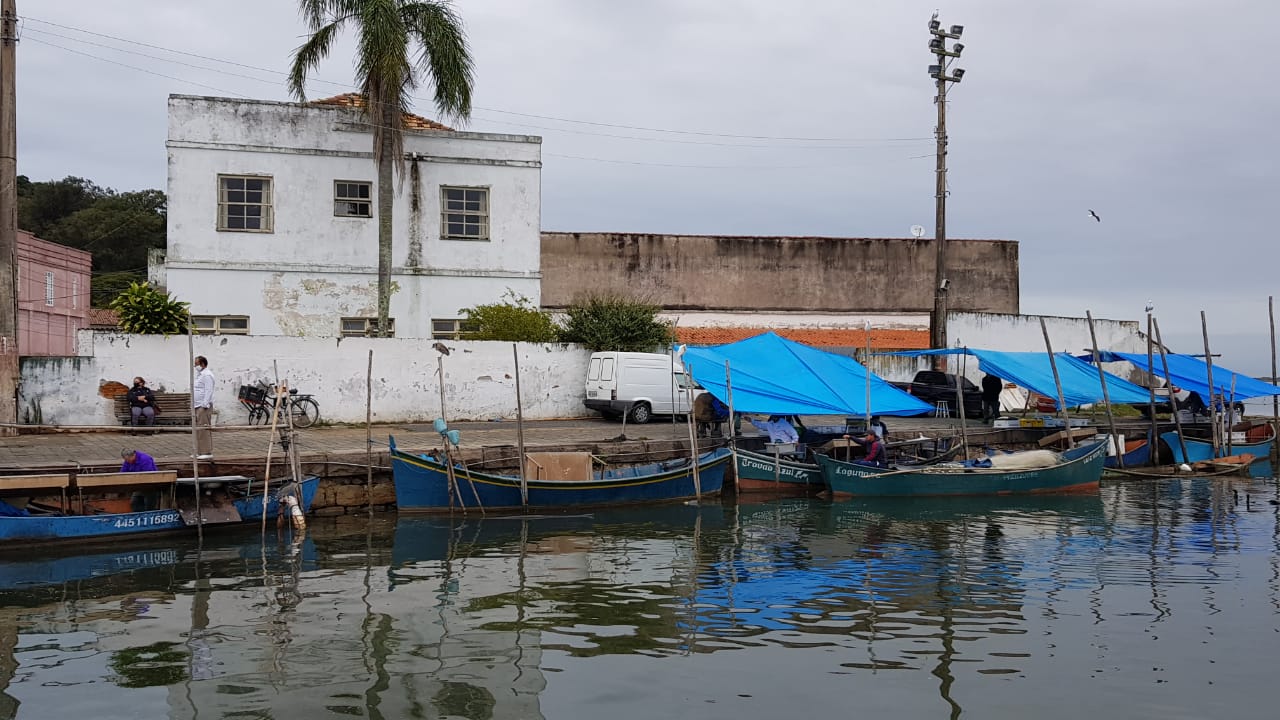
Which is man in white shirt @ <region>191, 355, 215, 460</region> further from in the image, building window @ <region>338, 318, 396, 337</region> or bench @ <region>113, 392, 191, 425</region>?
building window @ <region>338, 318, 396, 337</region>

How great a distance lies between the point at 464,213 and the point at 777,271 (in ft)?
63.0

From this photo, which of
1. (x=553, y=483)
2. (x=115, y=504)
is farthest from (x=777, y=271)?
(x=115, y=504)

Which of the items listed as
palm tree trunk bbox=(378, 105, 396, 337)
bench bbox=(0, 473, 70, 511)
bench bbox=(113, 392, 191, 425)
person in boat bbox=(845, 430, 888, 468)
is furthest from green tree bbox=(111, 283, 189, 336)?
person in boat bbox=(845, 430, 888, 468)

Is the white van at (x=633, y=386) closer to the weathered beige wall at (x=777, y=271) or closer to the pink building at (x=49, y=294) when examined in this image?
the pink building at (x=49, y=294)

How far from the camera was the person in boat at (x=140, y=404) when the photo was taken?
20.7m

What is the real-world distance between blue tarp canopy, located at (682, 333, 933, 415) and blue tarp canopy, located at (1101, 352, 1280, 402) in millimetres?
11079

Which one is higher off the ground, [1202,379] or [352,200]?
[352,200]

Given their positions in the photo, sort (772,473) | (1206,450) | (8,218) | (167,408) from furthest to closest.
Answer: (1206,450)
(167,408)
(772,473)
(8,218)

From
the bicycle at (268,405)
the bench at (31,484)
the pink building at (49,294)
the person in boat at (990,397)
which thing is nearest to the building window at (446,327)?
the bicycle at (268,405)

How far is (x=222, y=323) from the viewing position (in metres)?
26.7

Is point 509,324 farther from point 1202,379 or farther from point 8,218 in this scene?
point 1202,379

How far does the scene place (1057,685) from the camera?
9.09 metres

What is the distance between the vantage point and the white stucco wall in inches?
829

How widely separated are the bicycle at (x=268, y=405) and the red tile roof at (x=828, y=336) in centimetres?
1906
